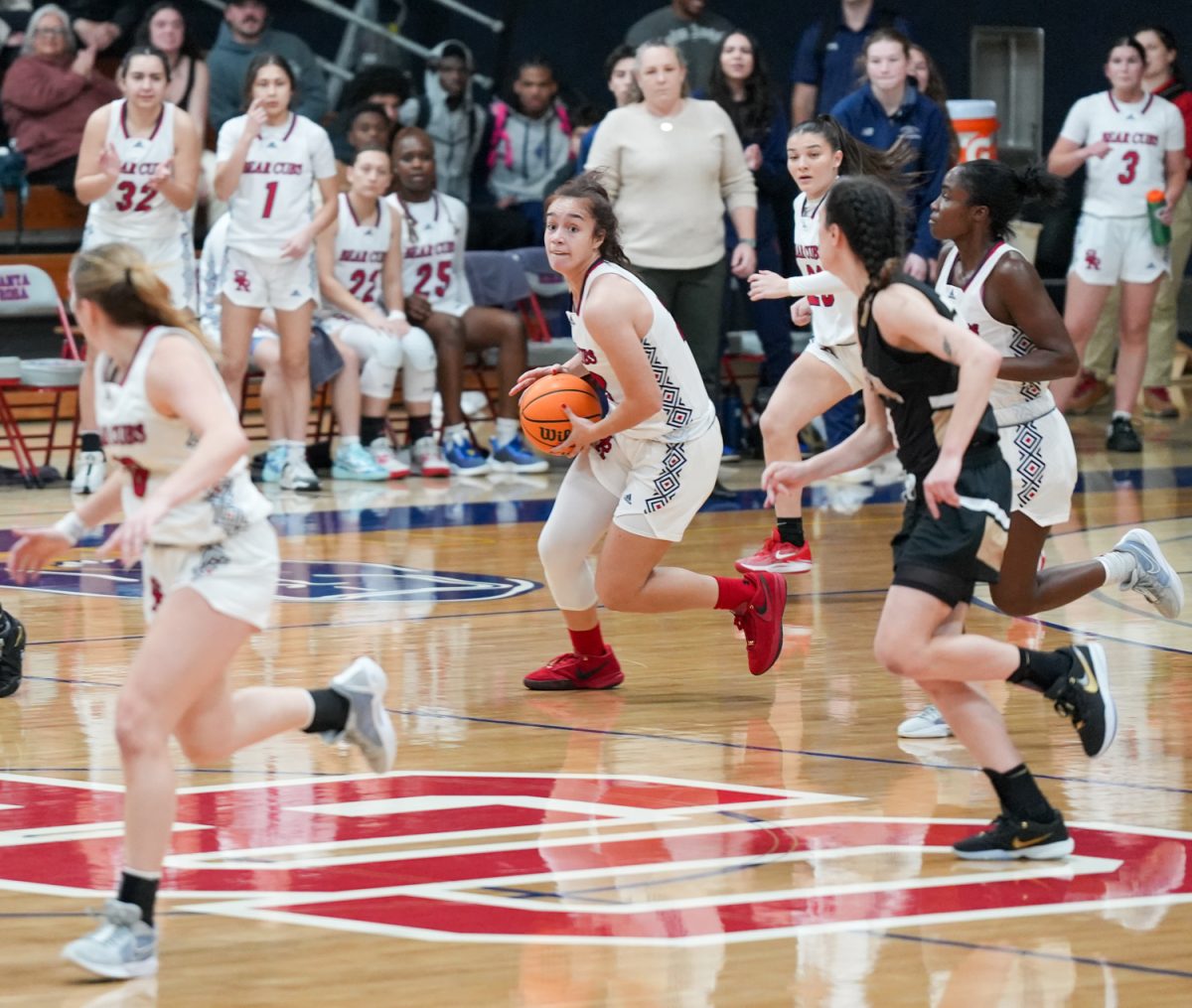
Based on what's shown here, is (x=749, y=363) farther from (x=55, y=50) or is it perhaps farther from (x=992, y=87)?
(x=55, y=50)

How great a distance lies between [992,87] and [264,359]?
21.9 ft

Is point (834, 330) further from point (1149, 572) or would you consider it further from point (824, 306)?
point (1149, 572)

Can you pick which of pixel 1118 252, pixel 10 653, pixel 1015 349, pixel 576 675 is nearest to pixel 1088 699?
pixel 1015 349

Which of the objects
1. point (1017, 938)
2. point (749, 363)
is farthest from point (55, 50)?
point (1017, 938)

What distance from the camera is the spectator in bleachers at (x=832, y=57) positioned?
11.8 meters

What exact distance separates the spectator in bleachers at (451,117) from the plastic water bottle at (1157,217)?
405 cm

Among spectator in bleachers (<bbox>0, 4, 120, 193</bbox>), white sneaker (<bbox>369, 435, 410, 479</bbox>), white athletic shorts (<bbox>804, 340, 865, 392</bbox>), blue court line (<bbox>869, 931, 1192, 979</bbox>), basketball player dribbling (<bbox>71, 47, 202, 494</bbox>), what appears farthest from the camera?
spectator in bleachers (<bbox>0, 4, 120, 193</bbox>)

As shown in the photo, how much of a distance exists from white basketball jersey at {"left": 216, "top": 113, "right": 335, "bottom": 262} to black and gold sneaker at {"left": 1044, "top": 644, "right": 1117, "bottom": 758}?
6.32 m

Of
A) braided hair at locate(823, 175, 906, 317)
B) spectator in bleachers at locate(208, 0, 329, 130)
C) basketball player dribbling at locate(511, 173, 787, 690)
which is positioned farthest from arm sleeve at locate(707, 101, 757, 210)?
braided hair at locate(823, 175, 906, 317)

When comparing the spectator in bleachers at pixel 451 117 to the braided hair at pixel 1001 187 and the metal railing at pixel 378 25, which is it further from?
the braided hair at pixel 1001 187

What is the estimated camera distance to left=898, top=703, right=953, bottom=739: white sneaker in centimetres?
572

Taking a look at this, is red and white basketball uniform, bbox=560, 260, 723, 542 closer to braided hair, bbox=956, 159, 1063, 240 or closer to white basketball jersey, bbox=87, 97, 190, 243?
braided hair, bbox=956, 159, 1063, 240

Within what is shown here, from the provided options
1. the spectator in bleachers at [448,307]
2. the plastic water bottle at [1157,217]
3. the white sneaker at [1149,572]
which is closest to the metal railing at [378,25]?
the spectator in bleachers at [448,307]

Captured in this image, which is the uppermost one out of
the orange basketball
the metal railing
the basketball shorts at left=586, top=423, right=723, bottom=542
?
the metal railing
